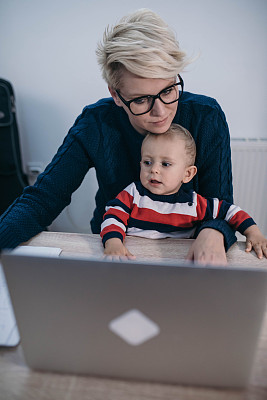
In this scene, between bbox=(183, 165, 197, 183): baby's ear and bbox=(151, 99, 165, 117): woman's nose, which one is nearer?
bbox=(151, 99, 165, 117): woman's nose

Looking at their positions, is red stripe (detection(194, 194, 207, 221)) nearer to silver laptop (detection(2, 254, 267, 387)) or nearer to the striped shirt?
the striped shirt

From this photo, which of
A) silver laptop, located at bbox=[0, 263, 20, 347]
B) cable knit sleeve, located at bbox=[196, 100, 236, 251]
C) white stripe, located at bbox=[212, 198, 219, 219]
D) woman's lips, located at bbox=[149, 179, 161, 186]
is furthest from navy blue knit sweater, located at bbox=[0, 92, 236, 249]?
silver laptop, located at bbox=[0, 263, 20, 347]

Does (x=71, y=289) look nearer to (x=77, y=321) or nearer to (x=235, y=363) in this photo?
(x=77, y=321)

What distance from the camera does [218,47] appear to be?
1.83m

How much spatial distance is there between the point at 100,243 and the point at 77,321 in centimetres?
45

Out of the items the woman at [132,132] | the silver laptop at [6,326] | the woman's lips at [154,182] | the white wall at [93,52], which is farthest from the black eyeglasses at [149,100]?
the white wall at [93,52]

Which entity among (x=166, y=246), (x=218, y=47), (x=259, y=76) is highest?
(x=218, y=47)

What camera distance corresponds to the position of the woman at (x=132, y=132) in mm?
928

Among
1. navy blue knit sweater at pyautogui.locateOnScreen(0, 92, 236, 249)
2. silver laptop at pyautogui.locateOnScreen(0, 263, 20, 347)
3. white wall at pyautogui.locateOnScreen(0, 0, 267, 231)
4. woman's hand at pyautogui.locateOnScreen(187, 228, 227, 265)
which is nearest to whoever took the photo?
silver laptop at pyautogui.locateOnScreen(0, 263, 20, 347)

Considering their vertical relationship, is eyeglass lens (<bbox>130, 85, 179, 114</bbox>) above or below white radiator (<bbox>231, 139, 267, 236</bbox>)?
above

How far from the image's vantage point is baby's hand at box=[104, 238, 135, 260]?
855mm

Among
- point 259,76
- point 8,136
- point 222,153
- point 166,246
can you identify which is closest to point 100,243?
point 166,246

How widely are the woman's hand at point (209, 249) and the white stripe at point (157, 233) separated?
0.13 m

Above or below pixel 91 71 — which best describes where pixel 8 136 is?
below
